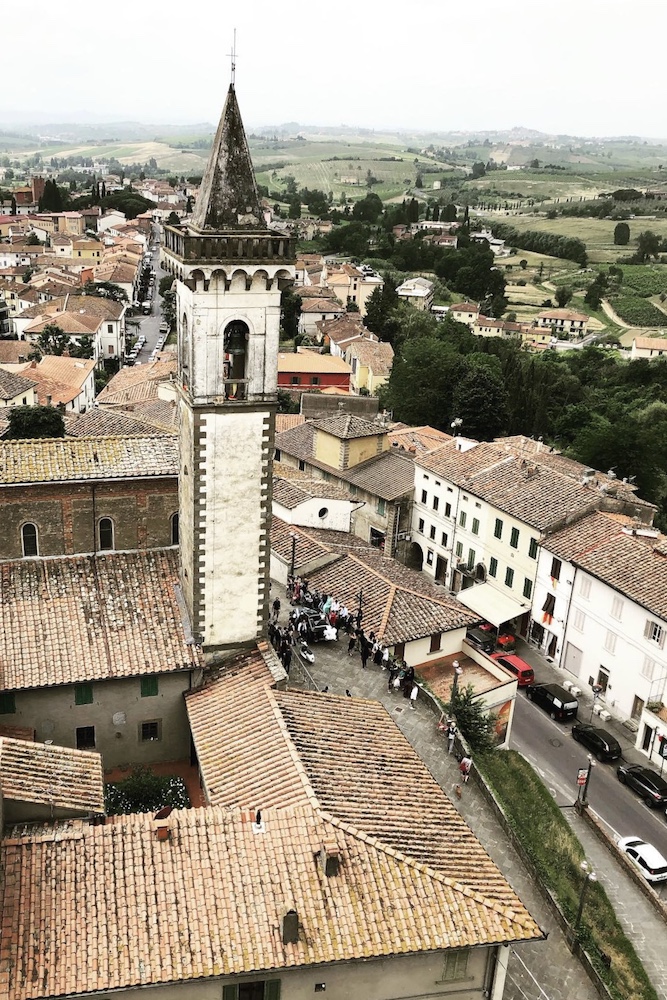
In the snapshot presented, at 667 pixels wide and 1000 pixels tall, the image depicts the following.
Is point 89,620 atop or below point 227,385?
below

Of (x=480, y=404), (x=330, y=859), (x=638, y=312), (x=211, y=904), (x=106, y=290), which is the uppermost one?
(x=330, y=859)

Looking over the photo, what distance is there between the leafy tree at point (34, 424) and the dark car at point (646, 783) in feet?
129

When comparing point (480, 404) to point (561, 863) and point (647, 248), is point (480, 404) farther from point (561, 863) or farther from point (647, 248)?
point (647, 248)

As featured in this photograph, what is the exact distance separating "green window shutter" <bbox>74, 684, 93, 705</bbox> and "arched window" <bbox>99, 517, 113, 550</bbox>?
501cm

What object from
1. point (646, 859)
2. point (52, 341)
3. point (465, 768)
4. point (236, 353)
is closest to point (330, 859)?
point (465, 768)

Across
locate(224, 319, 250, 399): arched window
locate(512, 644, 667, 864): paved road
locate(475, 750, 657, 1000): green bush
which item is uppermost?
locate(224, 319, 250, 399): arched window

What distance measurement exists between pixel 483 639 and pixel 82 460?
24.1 metres

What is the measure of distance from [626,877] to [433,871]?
41.8ft

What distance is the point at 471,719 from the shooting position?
30.1 meters

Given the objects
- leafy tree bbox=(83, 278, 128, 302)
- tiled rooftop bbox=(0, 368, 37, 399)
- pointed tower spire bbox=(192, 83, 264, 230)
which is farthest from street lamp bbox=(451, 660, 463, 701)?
leafy tree bbox=(83, 278, 128, 302)

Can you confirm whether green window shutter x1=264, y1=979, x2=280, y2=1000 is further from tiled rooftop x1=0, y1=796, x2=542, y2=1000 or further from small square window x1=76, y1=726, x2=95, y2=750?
small square window x1=76, y1=726, x2=95, y2=750

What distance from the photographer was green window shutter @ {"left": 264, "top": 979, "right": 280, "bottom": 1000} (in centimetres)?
1830

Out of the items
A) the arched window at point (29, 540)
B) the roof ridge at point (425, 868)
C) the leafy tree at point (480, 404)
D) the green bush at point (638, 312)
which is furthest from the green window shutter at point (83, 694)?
the green bush at point (638, 312)

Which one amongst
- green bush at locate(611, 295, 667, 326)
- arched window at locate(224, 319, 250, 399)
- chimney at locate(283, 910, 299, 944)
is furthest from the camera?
green bush at locate(611, 295, 667, 326)
